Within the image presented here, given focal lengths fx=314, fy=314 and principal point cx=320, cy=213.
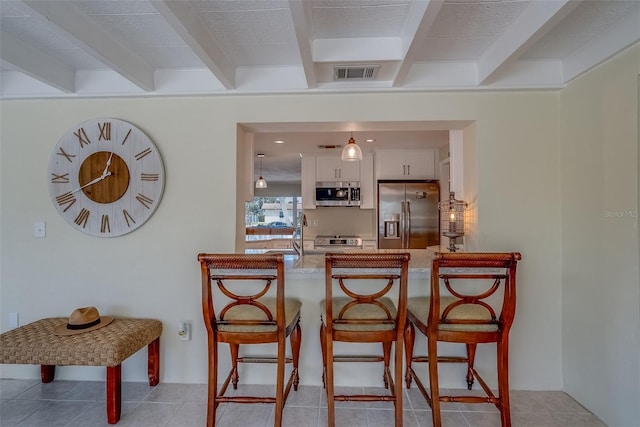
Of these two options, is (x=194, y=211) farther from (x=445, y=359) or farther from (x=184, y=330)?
(x=445, y=359)

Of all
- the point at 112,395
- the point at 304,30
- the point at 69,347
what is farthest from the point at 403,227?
the point at 69,347

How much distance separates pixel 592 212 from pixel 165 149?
282cm

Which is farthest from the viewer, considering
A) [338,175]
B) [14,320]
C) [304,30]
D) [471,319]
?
[338,175]

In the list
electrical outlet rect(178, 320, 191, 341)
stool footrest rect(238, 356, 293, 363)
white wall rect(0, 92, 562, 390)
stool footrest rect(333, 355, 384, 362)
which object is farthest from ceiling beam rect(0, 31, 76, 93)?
stool footrest rect(333, 355, 384, 362)

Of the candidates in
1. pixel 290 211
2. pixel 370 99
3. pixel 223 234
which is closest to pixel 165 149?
pixel 223 234

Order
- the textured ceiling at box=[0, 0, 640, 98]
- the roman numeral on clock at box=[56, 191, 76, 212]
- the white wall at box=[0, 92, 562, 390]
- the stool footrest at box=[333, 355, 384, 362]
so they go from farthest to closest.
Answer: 1. the roman numeral on clock at box=[56, 191, 76, 212]
2. the white wall at box=[0, 92, 562, 390]
3. the stool footrest at box=[333, 355, 384, 362]
4. the textured ceiling at box=[0, 0, 640, 98]

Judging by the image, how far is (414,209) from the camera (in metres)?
4.24

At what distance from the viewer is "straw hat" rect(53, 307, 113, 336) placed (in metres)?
1.93

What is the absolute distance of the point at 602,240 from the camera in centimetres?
181

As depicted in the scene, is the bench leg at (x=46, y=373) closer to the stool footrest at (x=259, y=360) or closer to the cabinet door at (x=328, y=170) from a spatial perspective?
the stool footrest at (x=259, y=360)

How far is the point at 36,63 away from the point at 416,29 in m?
2.31

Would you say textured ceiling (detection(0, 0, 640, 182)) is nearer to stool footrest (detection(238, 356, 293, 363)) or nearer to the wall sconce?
the wall sconce

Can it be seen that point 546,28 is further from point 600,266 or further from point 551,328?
point 551,328

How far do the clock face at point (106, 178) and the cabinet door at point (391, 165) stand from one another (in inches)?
120
